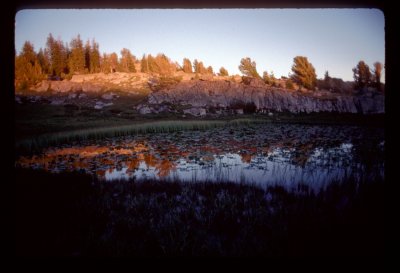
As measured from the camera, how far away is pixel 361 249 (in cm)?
286

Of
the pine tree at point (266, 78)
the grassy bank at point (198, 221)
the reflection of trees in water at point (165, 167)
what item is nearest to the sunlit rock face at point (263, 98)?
the pine tree at point (266, 78)

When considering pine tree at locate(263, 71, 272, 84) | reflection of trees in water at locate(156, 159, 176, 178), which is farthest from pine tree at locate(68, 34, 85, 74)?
reflection of trees in water at locate(156, 159, 176, 178)

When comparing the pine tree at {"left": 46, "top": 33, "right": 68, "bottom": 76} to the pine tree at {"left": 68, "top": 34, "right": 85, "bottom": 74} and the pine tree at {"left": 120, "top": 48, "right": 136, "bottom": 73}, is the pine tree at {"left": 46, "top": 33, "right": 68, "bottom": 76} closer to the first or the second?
the pine tree at {"left": 68, "top": 34, "right": 85, "bottom": 74}

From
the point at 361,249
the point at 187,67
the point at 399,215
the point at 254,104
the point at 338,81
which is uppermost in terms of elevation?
the point at 187,67

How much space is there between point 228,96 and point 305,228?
36062 mm

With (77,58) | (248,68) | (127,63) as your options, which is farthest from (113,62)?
(248,68)

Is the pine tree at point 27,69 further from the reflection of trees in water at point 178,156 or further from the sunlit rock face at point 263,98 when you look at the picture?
the reflection of trees in water at point 178,156

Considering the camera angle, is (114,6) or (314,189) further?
(314,189)

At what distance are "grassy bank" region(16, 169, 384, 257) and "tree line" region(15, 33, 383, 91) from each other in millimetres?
25582

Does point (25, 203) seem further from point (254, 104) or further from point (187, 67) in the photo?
point (187, 67)

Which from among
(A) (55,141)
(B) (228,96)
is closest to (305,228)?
(A) (55,141)

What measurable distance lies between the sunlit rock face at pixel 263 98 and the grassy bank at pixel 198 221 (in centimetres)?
3013

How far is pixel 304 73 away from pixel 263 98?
23.3 feet

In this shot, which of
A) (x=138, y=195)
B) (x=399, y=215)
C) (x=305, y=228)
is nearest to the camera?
(x=399, y=215)
